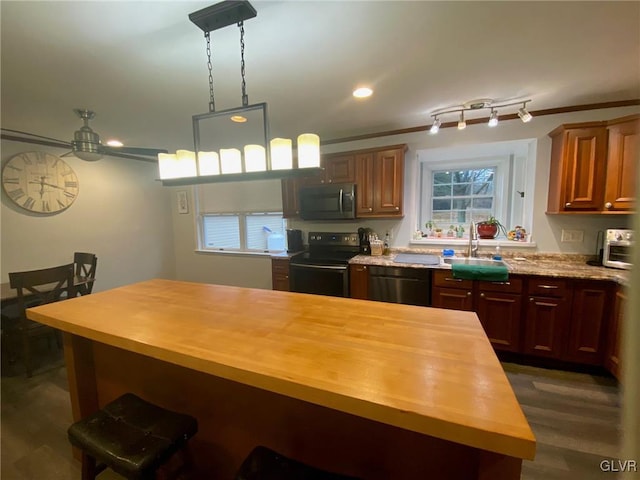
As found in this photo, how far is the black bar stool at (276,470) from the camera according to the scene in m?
0.96

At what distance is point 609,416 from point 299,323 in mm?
2428

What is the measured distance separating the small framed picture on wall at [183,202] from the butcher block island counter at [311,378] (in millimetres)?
3293

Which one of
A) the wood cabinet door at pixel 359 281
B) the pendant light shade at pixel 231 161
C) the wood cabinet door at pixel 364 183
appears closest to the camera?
the pendant light shade at pixel 231 161

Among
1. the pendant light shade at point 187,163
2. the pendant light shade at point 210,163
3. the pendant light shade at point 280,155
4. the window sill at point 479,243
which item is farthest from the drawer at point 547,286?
the pendant light shade at point 187,163

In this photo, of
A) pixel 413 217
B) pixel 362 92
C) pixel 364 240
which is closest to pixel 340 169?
pixel 364 240

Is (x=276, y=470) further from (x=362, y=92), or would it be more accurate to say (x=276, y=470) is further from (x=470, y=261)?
(x=470, y=261)

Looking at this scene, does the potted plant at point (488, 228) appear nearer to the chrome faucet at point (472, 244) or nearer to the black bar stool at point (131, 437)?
the chrome faucet at point (472, 244)

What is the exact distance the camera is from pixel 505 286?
8.43 feet

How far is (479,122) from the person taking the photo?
10.1 feet

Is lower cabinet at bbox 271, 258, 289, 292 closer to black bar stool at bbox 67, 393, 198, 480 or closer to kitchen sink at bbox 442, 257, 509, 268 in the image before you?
kitchen sink at bbox 442, 257, 509, 268

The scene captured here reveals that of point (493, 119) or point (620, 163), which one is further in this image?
point (493, 119)

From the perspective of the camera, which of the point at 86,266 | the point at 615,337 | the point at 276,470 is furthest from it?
the point at 86,266

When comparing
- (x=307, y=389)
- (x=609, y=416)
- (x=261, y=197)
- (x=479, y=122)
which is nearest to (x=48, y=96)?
(x=261, y=197)

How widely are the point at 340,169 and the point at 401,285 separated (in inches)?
61.9
